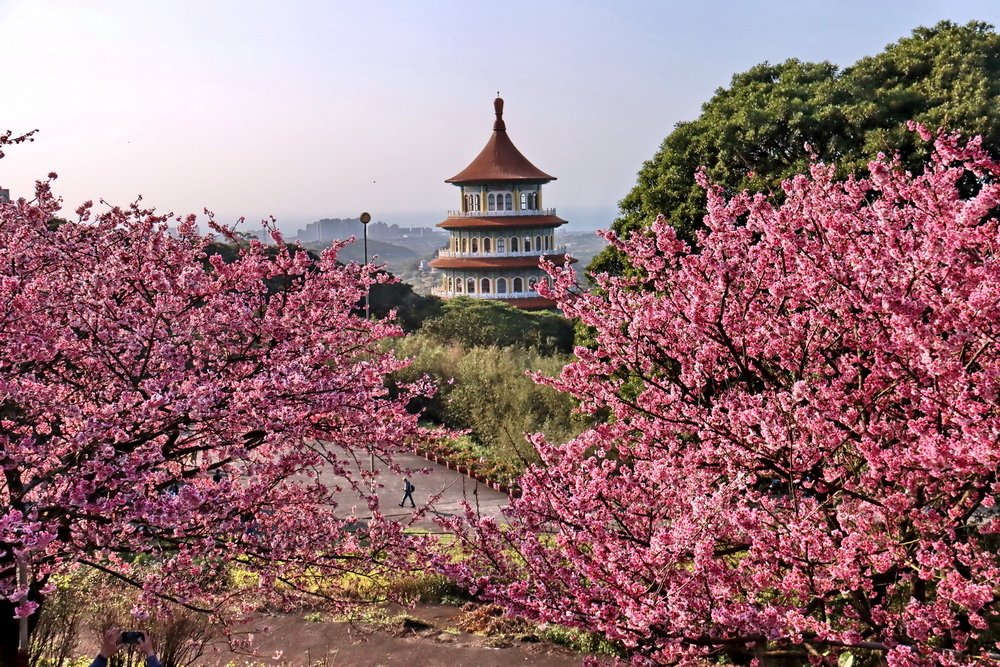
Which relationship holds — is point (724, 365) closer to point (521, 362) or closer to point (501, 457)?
point (501, 457)

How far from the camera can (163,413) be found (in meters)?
6.04

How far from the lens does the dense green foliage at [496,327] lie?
120 feet

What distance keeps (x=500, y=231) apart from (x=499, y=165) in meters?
5.09

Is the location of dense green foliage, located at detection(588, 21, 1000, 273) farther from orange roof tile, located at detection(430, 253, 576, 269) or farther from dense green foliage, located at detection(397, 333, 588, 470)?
orange roof tile, located at detection(430, 253, 576, 269)

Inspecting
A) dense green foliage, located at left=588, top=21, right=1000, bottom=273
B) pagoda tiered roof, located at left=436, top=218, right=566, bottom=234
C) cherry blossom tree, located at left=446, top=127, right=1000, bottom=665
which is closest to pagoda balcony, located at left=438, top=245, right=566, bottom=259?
pagoda tiered roof, located at left=436, top=218, right=566, bottom=234

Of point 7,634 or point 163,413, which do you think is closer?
point 163,413

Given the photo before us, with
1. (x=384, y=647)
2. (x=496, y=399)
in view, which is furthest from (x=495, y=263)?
(x=384, y=647)

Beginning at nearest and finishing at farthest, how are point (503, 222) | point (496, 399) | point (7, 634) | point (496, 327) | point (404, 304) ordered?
point (7, 634) < point (496, 399) < point (496, 327) < point (404, 304) < point (503, 222)

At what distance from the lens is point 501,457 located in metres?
22.2

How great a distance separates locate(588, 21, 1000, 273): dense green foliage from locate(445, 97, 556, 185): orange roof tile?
143ft

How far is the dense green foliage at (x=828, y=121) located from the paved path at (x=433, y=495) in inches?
221

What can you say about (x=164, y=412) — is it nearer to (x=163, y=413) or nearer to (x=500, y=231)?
(x=163, y=413)

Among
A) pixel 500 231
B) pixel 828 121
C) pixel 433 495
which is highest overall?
pixel 500 231

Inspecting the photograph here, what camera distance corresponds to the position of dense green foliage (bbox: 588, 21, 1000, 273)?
63.6 feet
